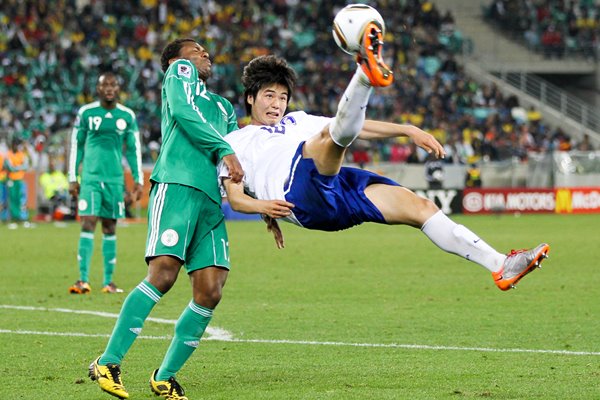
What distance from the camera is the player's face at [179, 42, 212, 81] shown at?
299 inches

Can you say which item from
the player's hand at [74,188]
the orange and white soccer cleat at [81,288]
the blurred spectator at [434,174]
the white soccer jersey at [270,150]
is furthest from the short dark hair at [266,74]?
the blurred spectator at [434,174]

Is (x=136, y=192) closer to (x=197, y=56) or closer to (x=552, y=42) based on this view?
(x=197, y=56)

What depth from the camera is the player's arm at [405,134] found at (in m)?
6.92

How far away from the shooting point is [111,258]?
46.0ft

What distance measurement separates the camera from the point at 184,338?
731 centimetres

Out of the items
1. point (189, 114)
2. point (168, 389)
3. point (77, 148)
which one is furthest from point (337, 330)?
point (77, 148)

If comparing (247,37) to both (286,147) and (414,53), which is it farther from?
(286,147)

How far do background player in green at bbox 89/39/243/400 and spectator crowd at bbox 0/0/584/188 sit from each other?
2577cm

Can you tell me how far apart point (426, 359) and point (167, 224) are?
250cm

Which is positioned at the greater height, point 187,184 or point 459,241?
point 187,184

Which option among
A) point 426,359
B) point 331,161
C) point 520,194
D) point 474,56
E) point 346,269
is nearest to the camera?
point 331,161

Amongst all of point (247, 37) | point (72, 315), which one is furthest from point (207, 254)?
point (247, 37)

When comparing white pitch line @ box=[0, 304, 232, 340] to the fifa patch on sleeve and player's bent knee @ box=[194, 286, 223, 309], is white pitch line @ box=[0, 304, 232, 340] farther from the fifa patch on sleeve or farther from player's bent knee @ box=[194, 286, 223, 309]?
the fifa patch on sleeve

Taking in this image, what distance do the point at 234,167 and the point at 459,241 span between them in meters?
1.41
